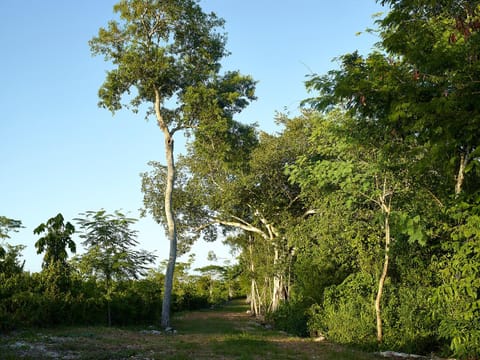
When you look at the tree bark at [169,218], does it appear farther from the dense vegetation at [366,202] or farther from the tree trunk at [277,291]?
the tree trunk at [277,291]

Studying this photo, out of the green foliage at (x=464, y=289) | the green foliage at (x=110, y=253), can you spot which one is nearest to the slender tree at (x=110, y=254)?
the green foliage at (x=110, y=253)

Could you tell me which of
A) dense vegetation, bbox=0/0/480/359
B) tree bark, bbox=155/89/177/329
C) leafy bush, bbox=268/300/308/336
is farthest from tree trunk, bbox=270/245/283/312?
tree bark, bbox=155/89/177/329

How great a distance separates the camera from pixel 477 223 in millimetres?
7578

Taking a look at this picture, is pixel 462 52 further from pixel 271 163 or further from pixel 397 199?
pixel 271 163

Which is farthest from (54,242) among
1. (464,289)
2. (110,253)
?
(464,289)

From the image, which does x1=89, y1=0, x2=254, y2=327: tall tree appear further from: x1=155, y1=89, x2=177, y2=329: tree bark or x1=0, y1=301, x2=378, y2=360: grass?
x1=0, y1=301, x2=378, y2=360: grass

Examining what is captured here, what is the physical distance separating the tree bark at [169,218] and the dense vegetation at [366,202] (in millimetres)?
1275

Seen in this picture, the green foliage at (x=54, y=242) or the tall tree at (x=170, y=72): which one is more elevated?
the tall tree at (x=170, y=72)

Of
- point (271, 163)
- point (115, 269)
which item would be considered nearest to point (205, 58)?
point (271, 163)

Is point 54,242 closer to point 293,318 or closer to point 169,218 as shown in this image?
point 169,218

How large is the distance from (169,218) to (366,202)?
8999mm

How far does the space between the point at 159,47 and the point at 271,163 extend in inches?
273

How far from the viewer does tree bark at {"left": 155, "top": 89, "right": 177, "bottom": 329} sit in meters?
17.4

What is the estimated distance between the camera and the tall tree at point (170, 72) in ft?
59.2
